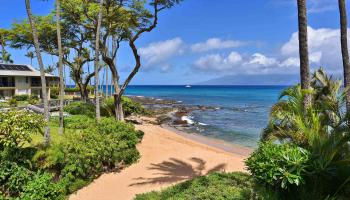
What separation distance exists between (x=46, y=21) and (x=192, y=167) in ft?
81.4

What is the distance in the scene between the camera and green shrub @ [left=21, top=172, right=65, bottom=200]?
1121cm

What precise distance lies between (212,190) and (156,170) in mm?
4756

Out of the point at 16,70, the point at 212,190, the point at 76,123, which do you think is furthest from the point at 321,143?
the point at 16,70

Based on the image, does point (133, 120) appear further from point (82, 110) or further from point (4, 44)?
point (4, 44)

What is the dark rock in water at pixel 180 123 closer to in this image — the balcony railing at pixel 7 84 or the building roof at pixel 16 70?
the building roof at pixel 16 70

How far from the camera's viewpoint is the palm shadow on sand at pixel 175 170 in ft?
45.6

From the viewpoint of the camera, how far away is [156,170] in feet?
50.3

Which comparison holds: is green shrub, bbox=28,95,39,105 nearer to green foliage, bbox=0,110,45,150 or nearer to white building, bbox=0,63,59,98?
white building, bbox=0,63,59,98

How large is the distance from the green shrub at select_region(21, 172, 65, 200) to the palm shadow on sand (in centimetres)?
314

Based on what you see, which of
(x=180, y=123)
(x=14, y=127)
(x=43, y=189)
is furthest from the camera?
(x=180, y=123)

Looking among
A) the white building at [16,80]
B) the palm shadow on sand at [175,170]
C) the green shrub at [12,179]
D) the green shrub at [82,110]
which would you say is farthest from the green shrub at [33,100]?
the green shrub at [12,179]

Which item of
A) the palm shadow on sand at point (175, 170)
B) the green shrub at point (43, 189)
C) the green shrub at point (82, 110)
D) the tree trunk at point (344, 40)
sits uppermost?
the tree trunk at point (344, 40)

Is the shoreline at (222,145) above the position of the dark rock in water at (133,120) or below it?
below

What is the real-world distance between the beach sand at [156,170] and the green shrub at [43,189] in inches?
31.2
